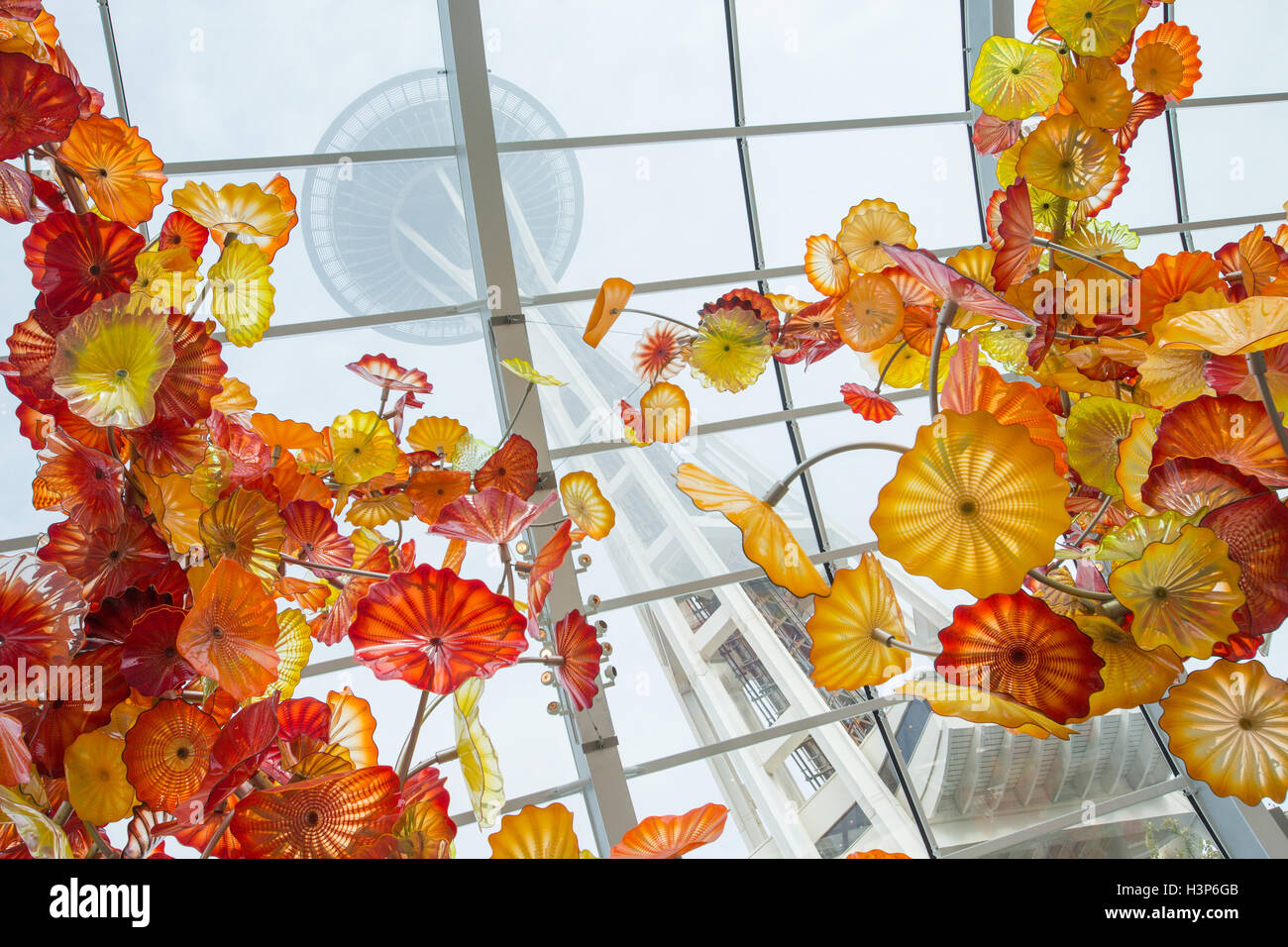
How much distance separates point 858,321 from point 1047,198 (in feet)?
1.70

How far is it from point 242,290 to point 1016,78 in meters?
1.67

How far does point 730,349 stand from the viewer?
2059 millimetres

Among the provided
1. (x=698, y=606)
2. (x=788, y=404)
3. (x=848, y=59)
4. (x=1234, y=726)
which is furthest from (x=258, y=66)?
(x=1234, y=726)

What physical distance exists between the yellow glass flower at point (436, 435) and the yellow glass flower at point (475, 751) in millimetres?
1192

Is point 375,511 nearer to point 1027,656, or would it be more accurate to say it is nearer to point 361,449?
point 361,449

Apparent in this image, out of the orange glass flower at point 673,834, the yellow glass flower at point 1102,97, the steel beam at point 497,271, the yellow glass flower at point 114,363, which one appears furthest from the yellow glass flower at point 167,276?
the steel beam at point 497,271

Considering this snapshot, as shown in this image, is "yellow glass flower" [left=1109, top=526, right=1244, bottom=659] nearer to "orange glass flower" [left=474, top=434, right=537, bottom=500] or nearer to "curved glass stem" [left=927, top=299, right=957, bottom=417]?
"curved glass stem" [left=927, top=299, right=957, bottom=417]

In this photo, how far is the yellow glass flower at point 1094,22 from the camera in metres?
1.52

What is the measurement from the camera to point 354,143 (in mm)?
5484

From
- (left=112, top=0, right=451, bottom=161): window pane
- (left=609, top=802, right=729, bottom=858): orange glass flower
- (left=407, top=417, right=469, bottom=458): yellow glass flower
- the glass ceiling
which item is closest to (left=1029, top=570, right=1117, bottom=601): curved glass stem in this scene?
(left=609, top=802, right=729, bottom=858): orange glass flower

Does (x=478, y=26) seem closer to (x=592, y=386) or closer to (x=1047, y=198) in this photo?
(x=592, y=386)
